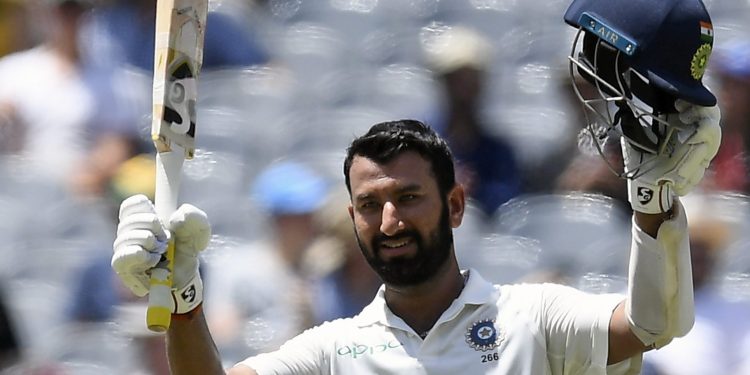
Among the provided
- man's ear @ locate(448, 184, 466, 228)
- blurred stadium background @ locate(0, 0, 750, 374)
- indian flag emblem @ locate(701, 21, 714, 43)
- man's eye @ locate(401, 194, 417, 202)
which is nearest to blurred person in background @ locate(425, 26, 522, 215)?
blurred stadium background @ locate(0, 0, 750, 374)

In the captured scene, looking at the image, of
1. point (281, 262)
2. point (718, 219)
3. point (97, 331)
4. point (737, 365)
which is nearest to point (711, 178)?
point (718, 219)

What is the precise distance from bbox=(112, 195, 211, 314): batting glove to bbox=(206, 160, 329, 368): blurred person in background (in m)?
1.93

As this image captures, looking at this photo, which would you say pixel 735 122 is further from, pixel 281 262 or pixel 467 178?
pixel 281 262

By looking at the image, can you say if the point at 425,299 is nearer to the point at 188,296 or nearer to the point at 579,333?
the point at 579,333

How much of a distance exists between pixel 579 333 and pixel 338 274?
1.94m

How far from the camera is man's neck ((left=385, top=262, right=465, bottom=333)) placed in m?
2.81

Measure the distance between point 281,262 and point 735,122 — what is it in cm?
152

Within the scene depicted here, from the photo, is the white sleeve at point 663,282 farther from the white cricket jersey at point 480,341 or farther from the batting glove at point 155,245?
the batting glove at point 155,245

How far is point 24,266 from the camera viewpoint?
16.8 ft

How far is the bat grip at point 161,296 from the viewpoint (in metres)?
2.50

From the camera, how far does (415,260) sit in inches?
109

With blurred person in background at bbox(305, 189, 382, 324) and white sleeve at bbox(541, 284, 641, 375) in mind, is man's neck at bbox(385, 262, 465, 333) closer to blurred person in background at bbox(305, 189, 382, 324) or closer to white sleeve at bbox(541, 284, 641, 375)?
white sleeve at bbox(541, 284, 641, 375)

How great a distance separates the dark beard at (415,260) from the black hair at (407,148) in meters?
0.11

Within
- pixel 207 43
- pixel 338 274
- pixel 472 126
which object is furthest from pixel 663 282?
pixel 207 43
